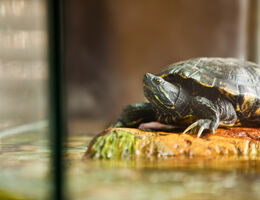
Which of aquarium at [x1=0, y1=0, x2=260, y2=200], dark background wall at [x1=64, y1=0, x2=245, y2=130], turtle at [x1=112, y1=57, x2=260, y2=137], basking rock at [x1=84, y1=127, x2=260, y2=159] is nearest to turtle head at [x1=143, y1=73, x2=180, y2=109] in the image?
turtle at [x1=112, y1=57, x2=260, y2=137]

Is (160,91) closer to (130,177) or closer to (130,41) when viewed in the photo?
(130,177)

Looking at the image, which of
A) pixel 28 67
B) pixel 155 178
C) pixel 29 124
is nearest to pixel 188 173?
pixel 155 178

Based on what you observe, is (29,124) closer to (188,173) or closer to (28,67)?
(28,67)

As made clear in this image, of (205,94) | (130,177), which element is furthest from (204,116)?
(130,177)

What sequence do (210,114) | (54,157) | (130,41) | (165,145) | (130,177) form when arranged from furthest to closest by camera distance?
(130,41) < (210,114) < (165,145) < (130,177) < (54,157)

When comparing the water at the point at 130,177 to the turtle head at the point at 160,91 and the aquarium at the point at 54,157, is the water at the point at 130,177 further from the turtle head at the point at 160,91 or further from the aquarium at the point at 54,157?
the turtle head at the point at 160,91

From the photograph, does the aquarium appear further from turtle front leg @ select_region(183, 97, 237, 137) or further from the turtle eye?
the turtle eye
